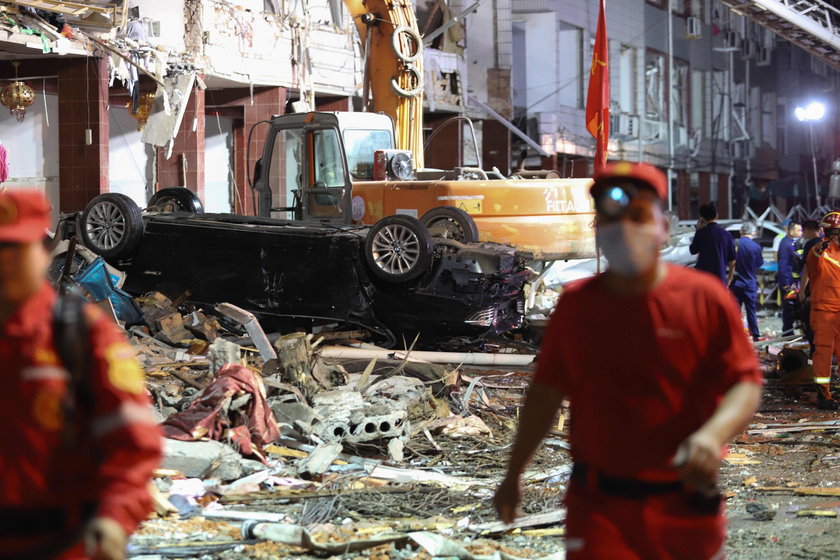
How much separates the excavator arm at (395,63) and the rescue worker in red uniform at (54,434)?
13.8m

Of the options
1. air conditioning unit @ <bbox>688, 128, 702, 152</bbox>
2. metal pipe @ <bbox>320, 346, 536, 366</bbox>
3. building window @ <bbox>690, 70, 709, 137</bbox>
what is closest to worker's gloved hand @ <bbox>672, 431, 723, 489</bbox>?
metal pipe @ <bbox>320, 346, 536, 366</bbox>

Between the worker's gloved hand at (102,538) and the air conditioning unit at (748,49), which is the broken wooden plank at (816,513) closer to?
the worker's gloved hand at (102,538)

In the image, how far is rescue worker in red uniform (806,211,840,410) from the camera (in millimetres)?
10961

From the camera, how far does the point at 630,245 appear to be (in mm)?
3396

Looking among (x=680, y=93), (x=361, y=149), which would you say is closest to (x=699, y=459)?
(x=361, y=149)

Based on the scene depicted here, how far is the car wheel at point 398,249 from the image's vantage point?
12.2 meters

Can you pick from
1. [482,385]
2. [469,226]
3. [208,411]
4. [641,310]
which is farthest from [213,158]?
[641,310]

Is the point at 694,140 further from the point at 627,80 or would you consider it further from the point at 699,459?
the point at 699,459

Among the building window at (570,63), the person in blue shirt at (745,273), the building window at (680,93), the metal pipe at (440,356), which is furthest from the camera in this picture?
the building window at (680,93)

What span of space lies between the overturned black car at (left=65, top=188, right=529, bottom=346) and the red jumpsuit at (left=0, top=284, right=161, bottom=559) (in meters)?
9.44

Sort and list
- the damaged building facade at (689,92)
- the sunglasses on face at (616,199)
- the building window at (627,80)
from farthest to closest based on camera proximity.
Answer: the building window at (627,80) → the damaged building facade at (689,92) → the sunglasses on face at (616,199)

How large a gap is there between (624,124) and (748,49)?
1428 cm

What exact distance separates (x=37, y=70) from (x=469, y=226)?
8.76 m

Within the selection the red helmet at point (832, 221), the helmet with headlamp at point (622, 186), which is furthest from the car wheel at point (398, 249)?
the helmet with headlamp at point (622, 186)
